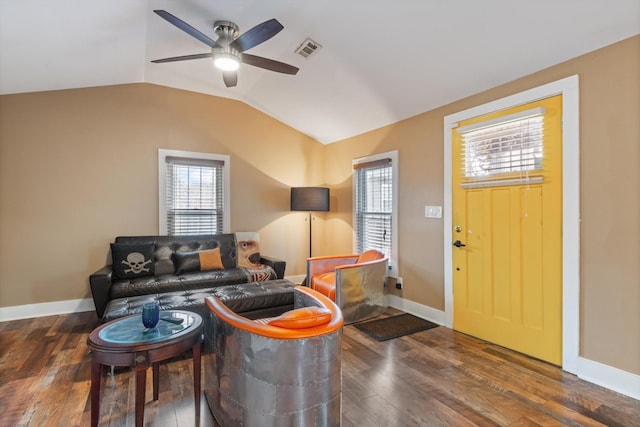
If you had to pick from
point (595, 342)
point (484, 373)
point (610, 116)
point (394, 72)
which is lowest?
point (484, 373)

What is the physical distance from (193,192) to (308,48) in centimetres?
267

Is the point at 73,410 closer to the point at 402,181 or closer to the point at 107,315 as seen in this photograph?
the point at 107,315

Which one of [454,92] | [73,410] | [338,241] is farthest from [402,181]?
[73,410]

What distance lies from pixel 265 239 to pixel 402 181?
2.47m

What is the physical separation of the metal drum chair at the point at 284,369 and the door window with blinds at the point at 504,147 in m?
2.29

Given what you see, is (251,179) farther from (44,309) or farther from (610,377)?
(610,377)

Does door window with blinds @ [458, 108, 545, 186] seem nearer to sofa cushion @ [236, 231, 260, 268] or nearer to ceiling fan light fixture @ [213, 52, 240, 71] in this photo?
ceiling fan light fixture @ [213, 52, 240, 71]

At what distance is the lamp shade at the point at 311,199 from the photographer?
4.96 metres

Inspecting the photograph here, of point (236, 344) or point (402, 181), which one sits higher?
point (402, 181)

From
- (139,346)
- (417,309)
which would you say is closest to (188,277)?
(139,346)

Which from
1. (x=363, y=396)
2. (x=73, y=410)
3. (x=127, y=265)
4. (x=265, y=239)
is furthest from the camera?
(x=265, y=239)

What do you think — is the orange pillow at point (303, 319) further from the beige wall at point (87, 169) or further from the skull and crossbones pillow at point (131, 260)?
the beige wall at point (87, 169)

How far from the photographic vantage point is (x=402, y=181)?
4.13 metres

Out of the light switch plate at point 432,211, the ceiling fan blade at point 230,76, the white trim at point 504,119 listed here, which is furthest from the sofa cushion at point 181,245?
the white trim at point 504,119
